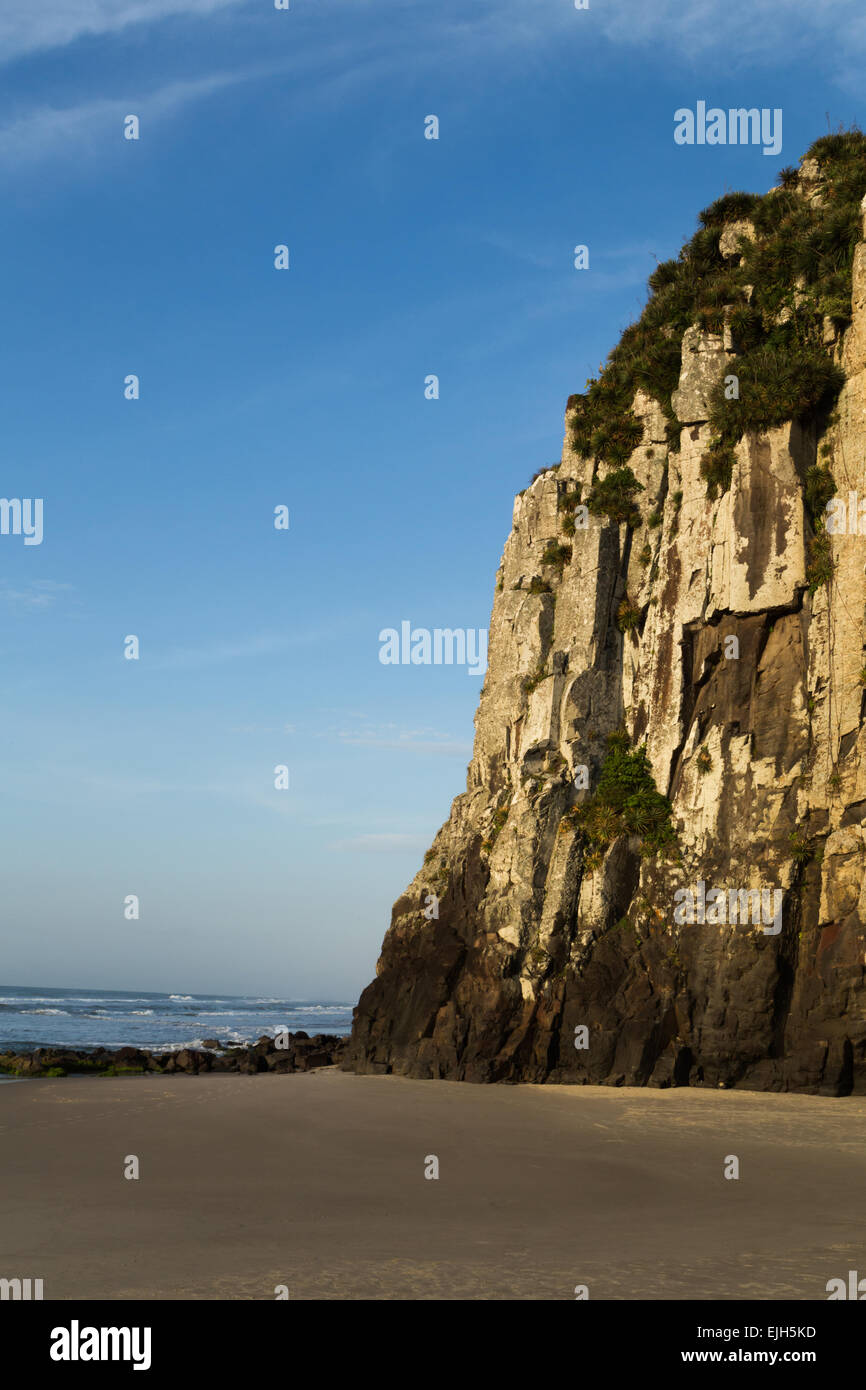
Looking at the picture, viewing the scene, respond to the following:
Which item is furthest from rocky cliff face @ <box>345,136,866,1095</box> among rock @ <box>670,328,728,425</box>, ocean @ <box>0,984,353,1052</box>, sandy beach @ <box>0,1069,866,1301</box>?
ocean @ <box>0,984,353,1052</box>

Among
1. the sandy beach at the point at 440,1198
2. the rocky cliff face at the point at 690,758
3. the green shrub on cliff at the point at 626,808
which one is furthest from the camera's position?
the green shrub on cliff at the point at 626,808

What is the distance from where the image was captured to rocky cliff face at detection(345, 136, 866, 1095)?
2330 centimetres

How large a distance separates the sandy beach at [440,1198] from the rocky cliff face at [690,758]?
9.02 ft

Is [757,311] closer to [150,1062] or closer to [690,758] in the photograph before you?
[690,758]

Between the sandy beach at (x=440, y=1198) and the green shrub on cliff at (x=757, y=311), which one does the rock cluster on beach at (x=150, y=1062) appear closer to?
the sandy beach at (x=440, y=1198)

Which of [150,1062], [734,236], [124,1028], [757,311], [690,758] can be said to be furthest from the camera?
[124,1028]

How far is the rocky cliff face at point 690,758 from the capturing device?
917 inches

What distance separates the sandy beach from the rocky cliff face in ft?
9.02

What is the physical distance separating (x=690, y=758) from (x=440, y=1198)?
54.4 feet

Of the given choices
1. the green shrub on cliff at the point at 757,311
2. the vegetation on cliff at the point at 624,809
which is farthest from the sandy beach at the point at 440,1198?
the green shrub on cliff at the point at 757,311

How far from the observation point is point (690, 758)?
2670 centimetres

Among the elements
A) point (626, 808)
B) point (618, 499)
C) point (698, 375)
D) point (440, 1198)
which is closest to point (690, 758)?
point (626, 808)

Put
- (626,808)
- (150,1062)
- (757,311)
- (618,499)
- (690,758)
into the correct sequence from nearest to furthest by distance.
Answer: (690,758)
(626,808)
(757,311)
(618,499)
(150,1062)

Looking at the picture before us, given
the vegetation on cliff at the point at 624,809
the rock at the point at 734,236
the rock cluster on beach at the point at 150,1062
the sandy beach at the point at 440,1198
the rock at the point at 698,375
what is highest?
the rock at the point at 734,236
